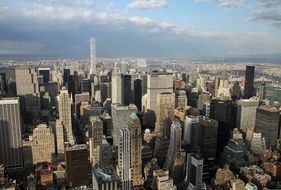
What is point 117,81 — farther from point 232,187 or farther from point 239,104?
point 232,187

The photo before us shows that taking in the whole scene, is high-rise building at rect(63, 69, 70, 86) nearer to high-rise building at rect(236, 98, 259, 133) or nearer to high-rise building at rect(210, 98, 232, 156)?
high-rise building at rect(210, 98, 232, 156)

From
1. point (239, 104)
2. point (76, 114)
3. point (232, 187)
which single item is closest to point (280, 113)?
point (239, 104)

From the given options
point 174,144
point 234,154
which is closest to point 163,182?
point 174,144

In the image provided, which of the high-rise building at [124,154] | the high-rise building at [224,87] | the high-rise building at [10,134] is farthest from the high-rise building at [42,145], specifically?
the high-rise building at [224,87]

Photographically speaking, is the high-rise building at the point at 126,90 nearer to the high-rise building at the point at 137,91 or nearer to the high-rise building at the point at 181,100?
the high-rise building at the point at 137,91

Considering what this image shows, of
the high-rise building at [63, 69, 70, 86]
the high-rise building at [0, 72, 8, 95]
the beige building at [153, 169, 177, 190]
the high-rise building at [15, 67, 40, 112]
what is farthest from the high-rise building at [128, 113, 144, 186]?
the high-rise building at [63, 69, 70, 86]

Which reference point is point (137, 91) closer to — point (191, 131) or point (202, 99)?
point (202, 99)
